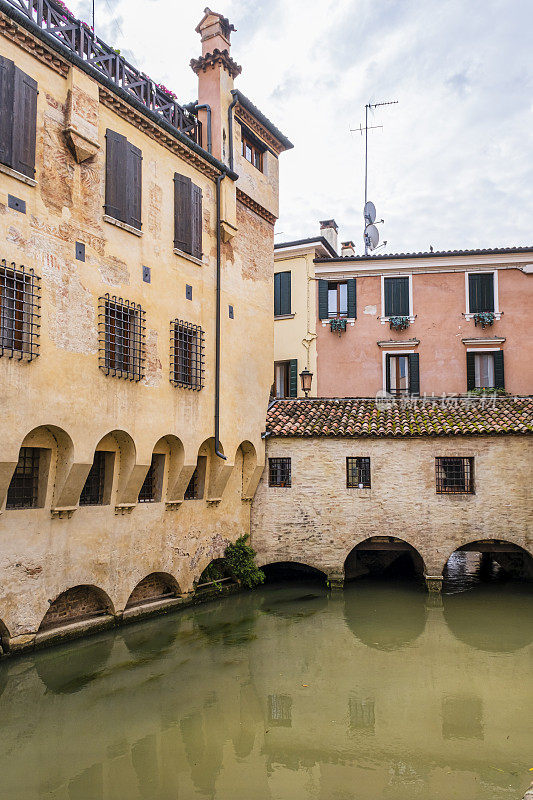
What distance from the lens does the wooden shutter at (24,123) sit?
12500 mm

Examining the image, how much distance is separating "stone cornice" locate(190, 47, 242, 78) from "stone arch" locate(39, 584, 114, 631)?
1586 centimetres

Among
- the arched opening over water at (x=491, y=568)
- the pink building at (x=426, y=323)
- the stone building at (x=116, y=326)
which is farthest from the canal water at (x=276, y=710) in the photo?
the pink building at (x=426, y=323)

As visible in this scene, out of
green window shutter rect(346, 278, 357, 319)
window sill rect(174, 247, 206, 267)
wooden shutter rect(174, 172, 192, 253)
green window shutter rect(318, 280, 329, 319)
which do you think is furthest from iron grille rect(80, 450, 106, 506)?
green window shutter rect(346, 278, 357, 319)

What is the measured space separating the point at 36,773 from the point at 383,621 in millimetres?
10419

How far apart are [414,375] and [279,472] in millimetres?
8799

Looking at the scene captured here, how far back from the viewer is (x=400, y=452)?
20172mm

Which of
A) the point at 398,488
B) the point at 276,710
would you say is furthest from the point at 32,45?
the point at 398,488

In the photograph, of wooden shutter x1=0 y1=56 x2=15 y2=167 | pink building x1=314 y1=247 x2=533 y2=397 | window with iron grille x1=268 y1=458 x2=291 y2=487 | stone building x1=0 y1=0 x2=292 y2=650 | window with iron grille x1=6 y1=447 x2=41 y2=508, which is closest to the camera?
wooden shutter x1=0 y1=56 x2=15 y2=167

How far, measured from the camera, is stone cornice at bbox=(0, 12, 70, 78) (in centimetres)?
1236

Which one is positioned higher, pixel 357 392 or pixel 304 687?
pixel 357 392

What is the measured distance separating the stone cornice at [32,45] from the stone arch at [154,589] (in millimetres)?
12373

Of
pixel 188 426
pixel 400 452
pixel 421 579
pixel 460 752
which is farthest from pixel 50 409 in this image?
pixel 421 579

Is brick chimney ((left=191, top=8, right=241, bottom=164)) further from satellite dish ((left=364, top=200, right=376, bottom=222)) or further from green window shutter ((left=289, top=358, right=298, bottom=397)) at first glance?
satellite dish ((left=364, top=200, right=376, bottom=222))

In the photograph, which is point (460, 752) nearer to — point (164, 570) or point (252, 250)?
point (164, 570)
